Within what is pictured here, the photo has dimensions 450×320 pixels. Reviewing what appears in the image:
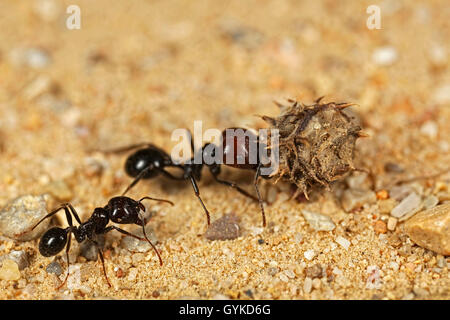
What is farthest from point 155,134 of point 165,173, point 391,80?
point 391,80

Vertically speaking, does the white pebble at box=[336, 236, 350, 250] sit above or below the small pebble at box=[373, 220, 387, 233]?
below

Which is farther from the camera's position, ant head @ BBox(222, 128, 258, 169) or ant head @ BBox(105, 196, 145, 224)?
ant head @ BBox(222, 128, 258, 169)

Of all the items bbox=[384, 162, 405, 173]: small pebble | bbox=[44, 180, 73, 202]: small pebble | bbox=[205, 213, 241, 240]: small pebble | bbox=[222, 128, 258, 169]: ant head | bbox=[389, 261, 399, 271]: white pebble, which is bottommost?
bbox=[389, 261, 399, 271]: white pebble

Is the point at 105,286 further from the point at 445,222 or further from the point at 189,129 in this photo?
the point at 445,222

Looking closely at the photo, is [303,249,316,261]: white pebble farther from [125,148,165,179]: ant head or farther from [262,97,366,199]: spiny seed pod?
[125,148,165,179]: ant head

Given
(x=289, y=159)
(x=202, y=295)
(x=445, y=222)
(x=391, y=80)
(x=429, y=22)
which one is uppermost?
(x=429, y=22)

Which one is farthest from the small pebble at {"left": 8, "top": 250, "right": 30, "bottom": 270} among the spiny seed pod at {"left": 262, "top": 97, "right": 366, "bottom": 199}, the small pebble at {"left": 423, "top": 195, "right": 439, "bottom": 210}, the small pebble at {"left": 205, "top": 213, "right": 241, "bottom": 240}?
the small pebble at {"left": 423, "top": 195, "right": 439, "bottom": 210}

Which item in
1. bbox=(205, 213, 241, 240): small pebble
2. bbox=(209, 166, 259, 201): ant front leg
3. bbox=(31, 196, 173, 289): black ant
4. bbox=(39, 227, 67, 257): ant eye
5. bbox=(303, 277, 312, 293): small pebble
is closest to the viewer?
bbox=(303, 277, 312, 293): small pebble
